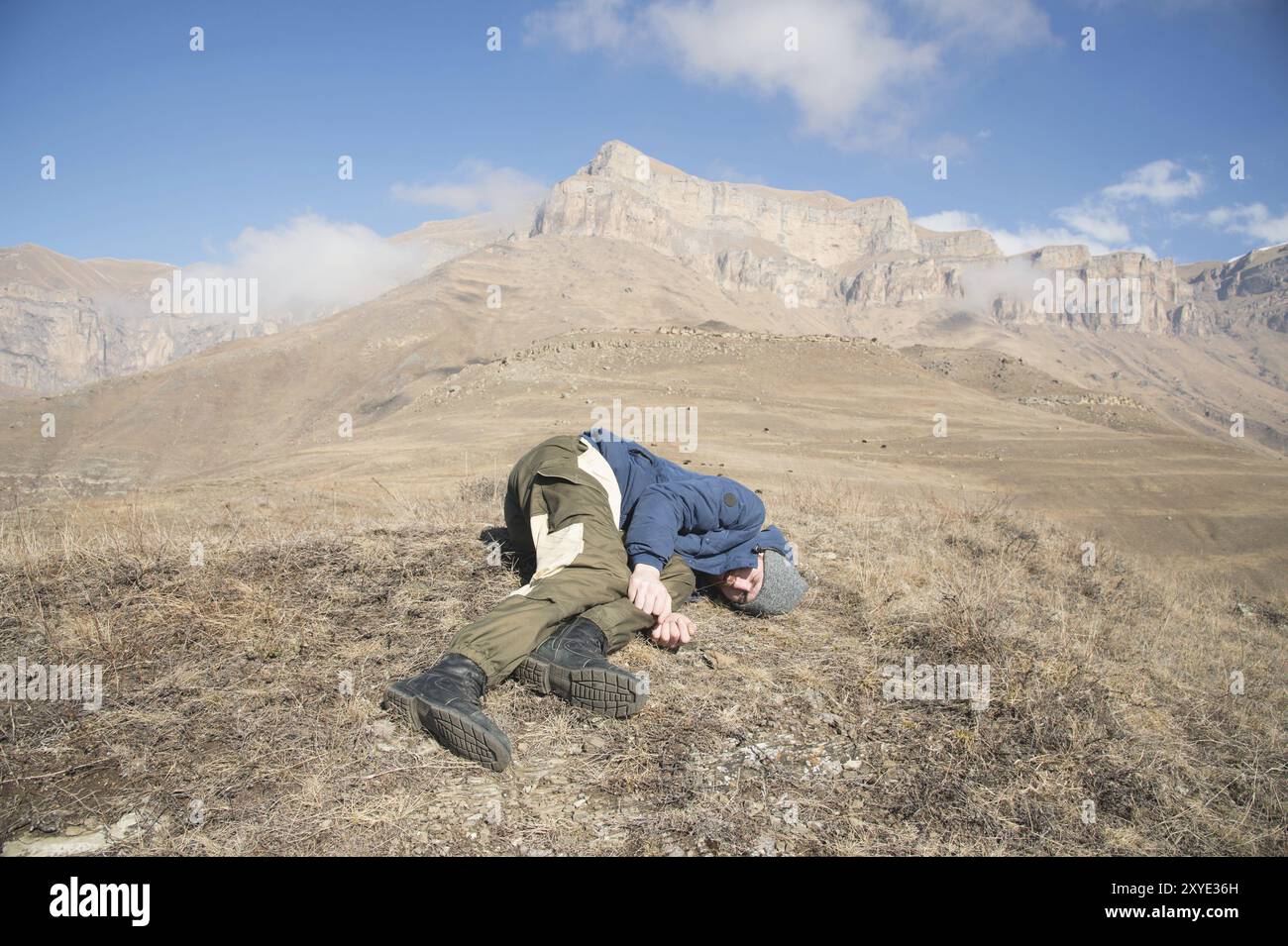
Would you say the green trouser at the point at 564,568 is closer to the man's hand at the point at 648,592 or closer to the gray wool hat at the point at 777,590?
the man's hand at the point at 648,592

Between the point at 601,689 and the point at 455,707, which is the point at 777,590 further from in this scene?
the point at 455,707

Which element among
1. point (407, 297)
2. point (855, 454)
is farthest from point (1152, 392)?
point (855, 454)

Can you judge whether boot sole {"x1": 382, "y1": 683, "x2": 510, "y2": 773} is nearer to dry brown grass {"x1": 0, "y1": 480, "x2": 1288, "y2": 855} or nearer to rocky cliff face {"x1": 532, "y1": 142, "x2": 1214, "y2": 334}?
dry brown grass {"x1": 0, "y1": 480, "x2": 1288, "y2": 855}

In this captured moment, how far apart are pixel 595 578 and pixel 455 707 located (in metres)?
0.97

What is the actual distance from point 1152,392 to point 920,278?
5056cm

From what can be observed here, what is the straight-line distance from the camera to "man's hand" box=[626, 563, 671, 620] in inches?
134

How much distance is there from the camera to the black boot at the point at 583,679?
296cm

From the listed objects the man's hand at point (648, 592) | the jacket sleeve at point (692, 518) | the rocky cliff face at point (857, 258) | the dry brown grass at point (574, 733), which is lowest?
the dry brown grass at point (574, 733)

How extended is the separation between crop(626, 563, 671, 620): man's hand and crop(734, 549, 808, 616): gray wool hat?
0.99m

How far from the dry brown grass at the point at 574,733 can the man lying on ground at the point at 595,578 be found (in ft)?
0.45

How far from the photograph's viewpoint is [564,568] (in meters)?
3.41

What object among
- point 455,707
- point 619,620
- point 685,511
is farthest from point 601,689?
point 685,511

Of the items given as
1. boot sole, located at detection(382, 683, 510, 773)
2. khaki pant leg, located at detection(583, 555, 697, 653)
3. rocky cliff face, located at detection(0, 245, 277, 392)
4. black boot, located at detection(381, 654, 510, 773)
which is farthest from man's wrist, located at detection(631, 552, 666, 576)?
rocky cliff face, located at detection(0, 245, 277, 392)

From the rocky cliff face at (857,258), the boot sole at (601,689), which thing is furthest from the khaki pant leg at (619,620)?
the rocky cliff face at (857,258)
